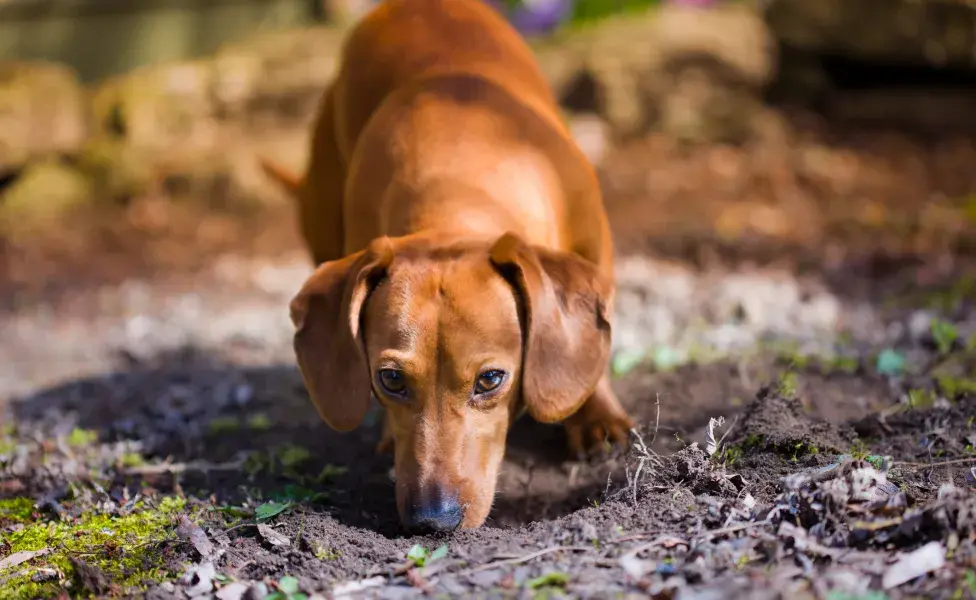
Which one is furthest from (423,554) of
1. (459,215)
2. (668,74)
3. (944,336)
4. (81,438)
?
(668,74)

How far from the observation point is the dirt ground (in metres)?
2.50

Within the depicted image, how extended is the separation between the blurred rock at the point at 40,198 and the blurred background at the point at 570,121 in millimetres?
19

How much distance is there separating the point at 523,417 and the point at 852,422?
53.8 inches

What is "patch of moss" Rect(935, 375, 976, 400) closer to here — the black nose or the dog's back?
the dog's back

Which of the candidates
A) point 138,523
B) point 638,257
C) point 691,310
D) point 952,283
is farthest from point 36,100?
point 952,283

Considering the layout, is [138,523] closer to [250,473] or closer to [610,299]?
[250,473]

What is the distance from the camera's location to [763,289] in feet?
19.6

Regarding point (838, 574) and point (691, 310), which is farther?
point (691, 310)

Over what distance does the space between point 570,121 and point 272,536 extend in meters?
6.86

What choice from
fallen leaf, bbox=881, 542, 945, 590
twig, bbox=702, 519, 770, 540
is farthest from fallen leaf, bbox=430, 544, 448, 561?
fallen leaf, bbox=881, 542, 945, 590

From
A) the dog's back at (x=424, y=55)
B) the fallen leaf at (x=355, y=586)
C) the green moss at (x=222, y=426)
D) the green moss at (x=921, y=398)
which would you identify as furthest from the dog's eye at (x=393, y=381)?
the green moss at (x=921, y=398)

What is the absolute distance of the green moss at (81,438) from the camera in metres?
4.12

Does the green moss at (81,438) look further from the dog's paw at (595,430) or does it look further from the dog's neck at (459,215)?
the dog's paw at (595,430)

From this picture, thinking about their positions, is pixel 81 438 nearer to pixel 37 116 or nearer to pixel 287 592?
pixel 287 592
